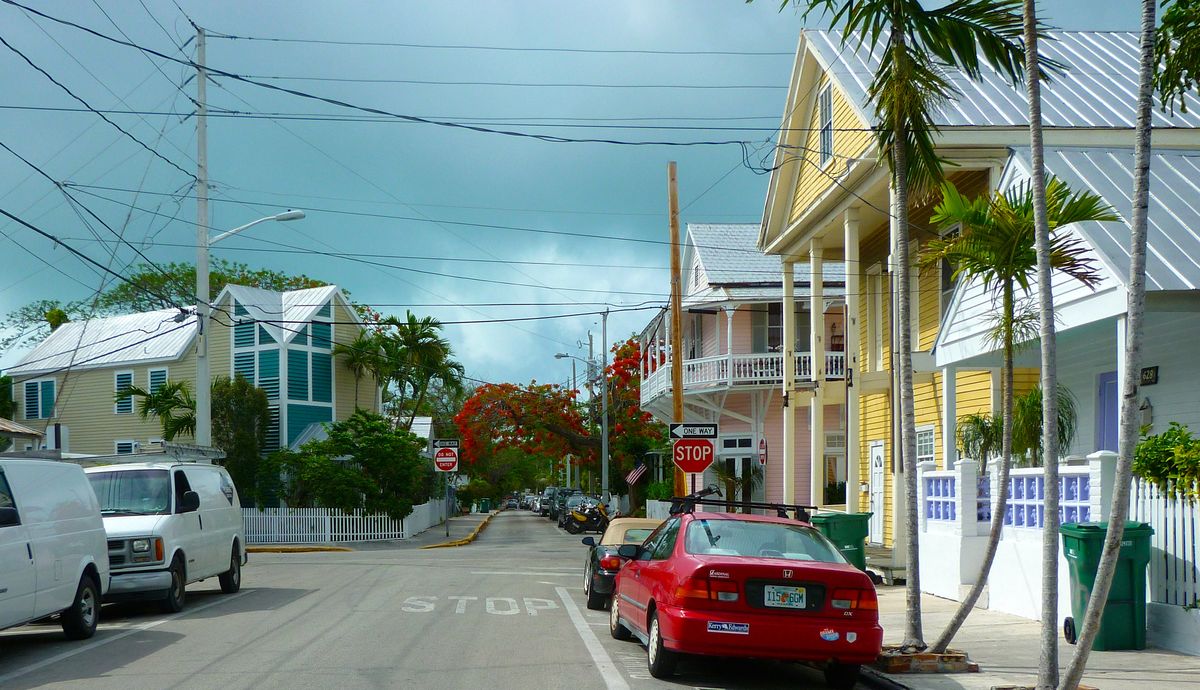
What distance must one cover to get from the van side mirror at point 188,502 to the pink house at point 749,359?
60.0 feet

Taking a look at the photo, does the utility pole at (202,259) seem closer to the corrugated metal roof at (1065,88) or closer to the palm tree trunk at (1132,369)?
the corrugated metal roof at (1065,88)

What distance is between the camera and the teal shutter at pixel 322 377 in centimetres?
4147

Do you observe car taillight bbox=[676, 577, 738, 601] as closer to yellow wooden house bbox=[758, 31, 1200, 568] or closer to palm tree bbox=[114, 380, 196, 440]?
yellow wooden house bbox=[758, 31, 1200, 568]

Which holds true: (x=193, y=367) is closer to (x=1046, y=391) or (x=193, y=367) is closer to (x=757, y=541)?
(x=757, y=541)

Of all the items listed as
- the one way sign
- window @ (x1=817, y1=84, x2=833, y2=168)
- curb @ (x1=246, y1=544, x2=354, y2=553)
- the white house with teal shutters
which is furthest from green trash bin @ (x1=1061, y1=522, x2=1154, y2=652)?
the white house with teal shutters

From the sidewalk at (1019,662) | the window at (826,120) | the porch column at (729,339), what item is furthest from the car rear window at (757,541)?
the porch column at (729,339)

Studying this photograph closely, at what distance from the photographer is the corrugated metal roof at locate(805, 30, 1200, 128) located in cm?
1884

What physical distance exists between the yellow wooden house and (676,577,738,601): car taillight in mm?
9195

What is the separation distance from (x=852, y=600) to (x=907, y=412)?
6.79 feet

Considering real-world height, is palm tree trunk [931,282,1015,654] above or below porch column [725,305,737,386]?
below

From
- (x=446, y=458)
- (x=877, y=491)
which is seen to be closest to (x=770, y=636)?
(x=877, y=491)

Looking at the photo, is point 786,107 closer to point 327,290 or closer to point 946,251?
point 946,251

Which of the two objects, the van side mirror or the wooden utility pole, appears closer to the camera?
the van side mirror

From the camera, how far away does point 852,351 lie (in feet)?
76.5
